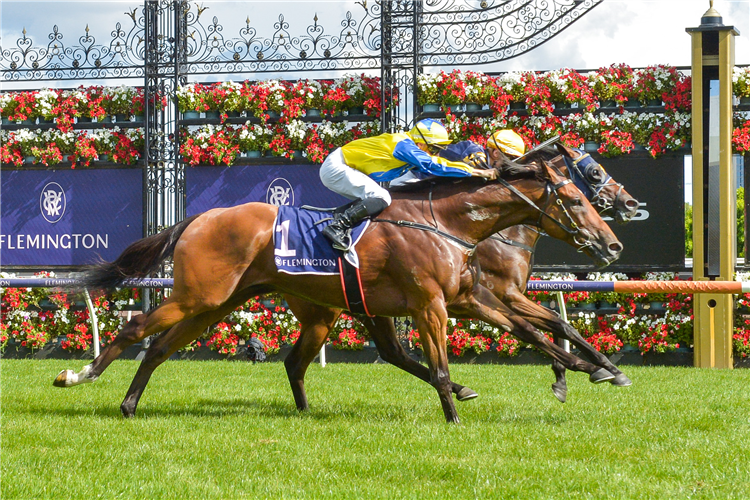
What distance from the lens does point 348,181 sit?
6082 millimetres

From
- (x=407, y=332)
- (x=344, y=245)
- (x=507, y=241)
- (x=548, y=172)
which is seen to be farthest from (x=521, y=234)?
(x=407, y=332)

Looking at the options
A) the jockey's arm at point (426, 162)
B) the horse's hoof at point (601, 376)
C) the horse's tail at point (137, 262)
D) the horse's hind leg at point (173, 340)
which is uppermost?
the jockey's arm at point (426, 162)

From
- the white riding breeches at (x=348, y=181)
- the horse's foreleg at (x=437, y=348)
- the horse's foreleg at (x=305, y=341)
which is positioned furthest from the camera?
the horse's foreleg at (x=305, y=341)

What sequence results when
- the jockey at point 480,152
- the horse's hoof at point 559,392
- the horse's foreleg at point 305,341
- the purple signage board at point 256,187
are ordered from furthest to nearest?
the purple signage board at point 256,187 → the jockey at point 480,152 → the horse's foreleg at point 305,341 → the horse's hoof at point 559,392

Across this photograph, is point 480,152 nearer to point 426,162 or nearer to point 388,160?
point 388,160

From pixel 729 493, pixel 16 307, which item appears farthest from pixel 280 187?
pixel 729 493

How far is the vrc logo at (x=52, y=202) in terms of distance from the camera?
38.2 ft

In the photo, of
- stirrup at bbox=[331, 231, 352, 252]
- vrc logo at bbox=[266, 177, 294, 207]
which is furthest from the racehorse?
vrc logo at bbox=[266, 177, 294, 207]

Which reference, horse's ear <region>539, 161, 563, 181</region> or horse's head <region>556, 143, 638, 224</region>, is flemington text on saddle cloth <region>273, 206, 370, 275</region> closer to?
horse's ear <region>539, 161, 563, 181</region>

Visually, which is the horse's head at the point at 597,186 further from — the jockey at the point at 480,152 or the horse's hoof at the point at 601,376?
the horse's hoof at the point at 601,376

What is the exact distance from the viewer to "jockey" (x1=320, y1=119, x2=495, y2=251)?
5.81m

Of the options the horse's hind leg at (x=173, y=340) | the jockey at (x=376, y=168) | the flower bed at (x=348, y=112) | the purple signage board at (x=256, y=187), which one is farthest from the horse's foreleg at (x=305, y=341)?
the flower bed at (x=348, y=112)

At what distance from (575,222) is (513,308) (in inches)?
51.9

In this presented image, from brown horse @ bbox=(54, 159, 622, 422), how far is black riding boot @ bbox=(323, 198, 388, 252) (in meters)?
0.10
